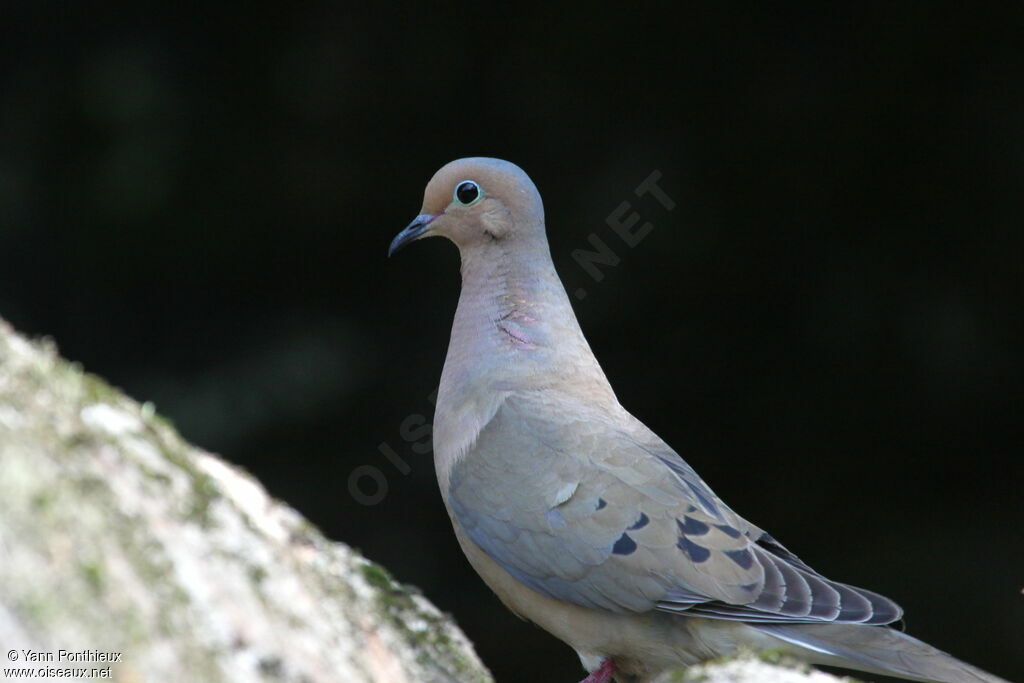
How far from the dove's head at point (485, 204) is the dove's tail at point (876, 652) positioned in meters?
1.30

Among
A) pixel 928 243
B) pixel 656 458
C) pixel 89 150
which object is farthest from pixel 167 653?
pixel 928 243

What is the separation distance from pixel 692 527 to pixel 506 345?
28.6 inches

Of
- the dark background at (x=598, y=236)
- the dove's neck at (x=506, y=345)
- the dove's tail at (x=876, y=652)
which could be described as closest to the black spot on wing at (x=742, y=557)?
the dove's tail at (x=876, y=652)

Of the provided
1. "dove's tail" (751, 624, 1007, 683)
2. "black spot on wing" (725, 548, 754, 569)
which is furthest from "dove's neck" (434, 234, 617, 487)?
"dove's tail" (751, 624, 1007, 683)

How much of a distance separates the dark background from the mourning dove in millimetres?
1685

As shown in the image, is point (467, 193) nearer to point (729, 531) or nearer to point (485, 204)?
point (485, 204)

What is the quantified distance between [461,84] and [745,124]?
1.21 meters

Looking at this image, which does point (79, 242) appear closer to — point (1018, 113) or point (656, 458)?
point (656, 458)

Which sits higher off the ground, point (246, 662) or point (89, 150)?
point (246, 662)

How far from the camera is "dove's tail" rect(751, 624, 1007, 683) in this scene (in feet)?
8.07

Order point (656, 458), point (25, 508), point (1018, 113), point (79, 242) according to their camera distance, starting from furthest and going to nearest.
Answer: point (79, 242) < point (1018, 113) < point (656, 458) < point (25, 508)

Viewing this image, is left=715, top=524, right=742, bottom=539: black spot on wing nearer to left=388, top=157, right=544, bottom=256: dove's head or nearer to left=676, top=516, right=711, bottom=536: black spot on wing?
left=676, top=516, right=711, bottom=536: black spot on wing

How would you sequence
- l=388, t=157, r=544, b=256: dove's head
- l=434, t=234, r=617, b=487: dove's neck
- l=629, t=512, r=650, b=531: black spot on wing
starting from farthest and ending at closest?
1. l=388, t=157, r=544, b=256: dove's head
2. l=434, t=234, r=617, b=487: dove's neck
3. l=629, t=512, r=650, b=531: black spot on wing

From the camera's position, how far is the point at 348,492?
515cm
